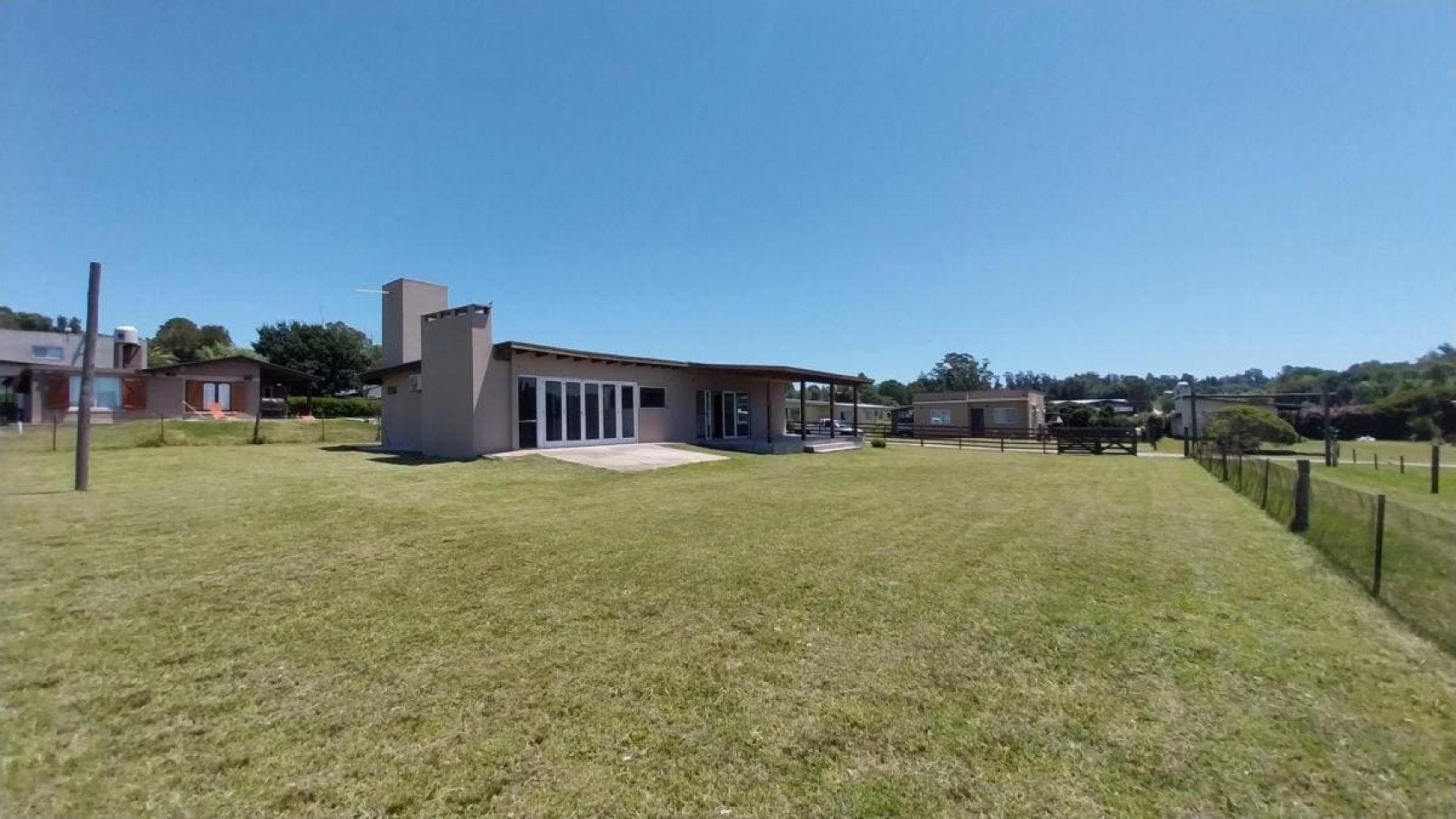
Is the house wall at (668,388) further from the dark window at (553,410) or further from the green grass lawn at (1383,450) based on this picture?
the green grass lawn at (1383,450)

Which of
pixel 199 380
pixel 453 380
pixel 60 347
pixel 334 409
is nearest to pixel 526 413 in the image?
pixel 453 380

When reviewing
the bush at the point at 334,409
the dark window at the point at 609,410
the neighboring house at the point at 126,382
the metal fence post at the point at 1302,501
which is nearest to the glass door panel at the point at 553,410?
the dark window at the point at 609,410

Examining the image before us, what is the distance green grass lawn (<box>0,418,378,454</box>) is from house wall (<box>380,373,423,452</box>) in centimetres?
333

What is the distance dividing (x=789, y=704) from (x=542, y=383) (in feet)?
47.4

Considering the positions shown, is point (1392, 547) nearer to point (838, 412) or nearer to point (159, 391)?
point (159, 391)

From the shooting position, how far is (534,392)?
53.5 feet

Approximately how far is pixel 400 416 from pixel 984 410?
3822cm

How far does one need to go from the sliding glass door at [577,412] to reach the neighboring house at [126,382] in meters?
19.4

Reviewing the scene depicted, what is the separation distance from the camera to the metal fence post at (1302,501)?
27.1 ft

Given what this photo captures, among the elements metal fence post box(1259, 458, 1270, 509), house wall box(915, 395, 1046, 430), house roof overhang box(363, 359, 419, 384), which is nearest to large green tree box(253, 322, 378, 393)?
house roof overhang box(363, 359, 419, 384)

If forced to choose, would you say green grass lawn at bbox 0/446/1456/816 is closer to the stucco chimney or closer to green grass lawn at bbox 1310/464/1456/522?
green grass lawn at bbox 1310/464/1456/522

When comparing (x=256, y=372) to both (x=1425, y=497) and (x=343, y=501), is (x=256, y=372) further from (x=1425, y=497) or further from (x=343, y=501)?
(x=1425, y=497)

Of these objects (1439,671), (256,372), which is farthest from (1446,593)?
(256,372)

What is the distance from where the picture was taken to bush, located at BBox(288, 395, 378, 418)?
32919mm
